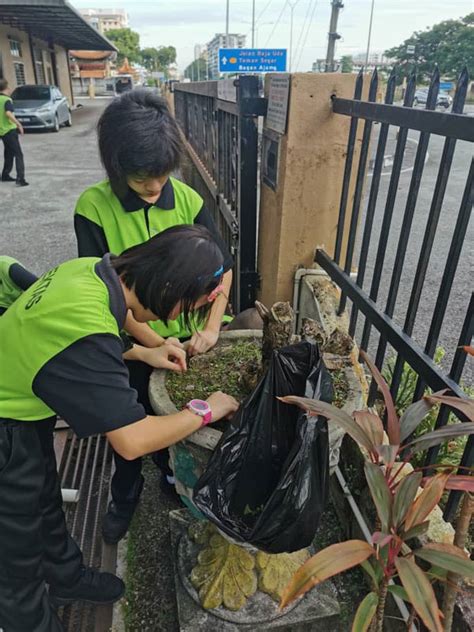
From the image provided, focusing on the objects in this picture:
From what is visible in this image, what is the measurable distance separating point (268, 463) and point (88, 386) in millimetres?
546

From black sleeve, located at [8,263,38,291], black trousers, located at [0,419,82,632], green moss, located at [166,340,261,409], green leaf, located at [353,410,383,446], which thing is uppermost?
black sleeve, located at [8,263,38,291]

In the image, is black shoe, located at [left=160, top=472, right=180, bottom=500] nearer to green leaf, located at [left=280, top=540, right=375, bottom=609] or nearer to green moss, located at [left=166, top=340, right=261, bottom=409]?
green moss, located at [left=166, top=340, right=261, bottom=409]

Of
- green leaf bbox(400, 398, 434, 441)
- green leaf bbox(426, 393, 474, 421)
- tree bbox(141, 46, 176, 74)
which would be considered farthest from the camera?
tree bbox(141, 46, 176, 74)

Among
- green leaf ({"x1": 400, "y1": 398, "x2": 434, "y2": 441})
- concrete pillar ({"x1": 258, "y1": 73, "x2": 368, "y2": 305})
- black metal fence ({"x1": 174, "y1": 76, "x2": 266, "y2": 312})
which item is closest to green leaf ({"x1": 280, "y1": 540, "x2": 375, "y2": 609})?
green leaf ({"x1": 400, "y1": 398, "x2": 434, "y2": 441})

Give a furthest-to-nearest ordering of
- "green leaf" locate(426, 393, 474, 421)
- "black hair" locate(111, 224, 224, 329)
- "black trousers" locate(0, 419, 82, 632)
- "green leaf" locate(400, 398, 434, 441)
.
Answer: "black trousers" locate(0, 419, 82, 632), "black hair" locate(111, 224, 224, 329), "green leaf" locate(400, 398, 434, 441), "green leaf" locate(426, 393, 474, 421)

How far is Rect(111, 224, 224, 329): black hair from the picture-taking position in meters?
1.38

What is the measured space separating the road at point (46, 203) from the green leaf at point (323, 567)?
9.55 ft

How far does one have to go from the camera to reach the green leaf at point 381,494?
104 centimetres

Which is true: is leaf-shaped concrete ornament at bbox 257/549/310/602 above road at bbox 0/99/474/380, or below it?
above

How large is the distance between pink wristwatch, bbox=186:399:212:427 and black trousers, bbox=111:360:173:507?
23.2 inches

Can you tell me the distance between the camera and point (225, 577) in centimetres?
178

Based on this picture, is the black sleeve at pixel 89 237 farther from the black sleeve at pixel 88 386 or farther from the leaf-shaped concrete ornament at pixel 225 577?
the leaf-shaped concrete ornament at pixel 225 577

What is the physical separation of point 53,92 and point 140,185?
18576 mm

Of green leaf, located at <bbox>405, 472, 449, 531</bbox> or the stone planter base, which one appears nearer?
green leaf, located at <bbox>405, 472, 449, 531</bbox>
